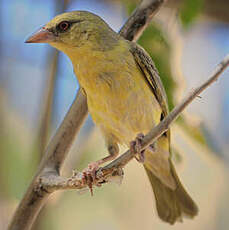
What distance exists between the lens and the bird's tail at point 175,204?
3420 millimetres

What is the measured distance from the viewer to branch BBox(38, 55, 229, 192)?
1735 millimetres

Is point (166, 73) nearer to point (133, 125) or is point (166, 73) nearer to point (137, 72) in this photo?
point (137, 72)

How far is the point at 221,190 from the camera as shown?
19.0 feet

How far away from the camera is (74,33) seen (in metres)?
2.83

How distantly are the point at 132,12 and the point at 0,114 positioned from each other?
1.35 m

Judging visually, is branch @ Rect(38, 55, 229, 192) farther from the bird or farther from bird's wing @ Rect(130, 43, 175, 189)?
bird's wing @ Rect(130, 43, 175, 189)

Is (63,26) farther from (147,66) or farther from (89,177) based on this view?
(89,177)

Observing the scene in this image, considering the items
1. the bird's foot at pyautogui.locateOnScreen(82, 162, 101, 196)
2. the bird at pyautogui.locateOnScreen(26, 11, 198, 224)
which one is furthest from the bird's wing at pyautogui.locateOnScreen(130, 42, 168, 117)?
the bird's foot at pyautogui.locateOnScreen(82, 162, 101, 196)

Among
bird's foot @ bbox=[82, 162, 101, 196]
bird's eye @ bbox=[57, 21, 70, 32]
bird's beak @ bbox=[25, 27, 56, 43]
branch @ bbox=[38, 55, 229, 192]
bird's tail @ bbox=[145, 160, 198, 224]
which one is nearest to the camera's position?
branch @ bbox=[38, 55, 229, 192]

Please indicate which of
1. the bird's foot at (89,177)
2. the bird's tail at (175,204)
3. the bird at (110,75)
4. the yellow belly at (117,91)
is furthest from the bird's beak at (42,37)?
the bird's tail at (175,204)

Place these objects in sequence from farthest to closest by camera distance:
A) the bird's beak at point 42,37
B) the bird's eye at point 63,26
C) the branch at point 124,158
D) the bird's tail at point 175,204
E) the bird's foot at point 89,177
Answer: the bird's tail at point 175,204 < the bird's eye at point 63,26 < the bird's beak at point 42,37 < the bird's foot at point 89,177 < the branch at point 124,158

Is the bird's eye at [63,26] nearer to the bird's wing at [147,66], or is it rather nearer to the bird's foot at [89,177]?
the bird's wing at [147,66]

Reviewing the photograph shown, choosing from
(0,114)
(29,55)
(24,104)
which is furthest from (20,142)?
(0,114)

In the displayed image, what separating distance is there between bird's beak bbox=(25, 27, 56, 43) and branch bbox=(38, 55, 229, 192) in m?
0.81
